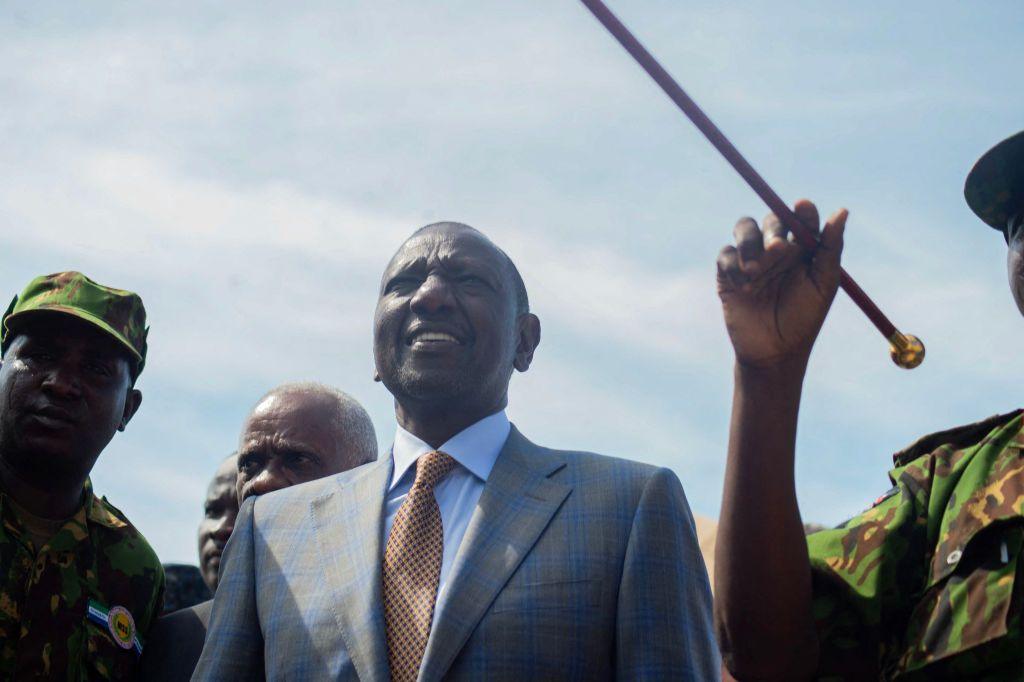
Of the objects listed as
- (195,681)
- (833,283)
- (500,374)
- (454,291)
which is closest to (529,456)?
(500,374)

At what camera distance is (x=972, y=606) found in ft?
9.47

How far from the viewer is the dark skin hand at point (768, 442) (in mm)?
2746

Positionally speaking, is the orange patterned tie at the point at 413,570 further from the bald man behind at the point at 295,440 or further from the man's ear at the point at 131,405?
the bald man behind at the point at 295,440

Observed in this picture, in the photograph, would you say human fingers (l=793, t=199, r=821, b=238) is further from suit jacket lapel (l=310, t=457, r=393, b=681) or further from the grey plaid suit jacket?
suit jacket lapel (l=310, t=457, r=393, b=681)

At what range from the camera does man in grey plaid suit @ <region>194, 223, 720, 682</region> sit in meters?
3.53

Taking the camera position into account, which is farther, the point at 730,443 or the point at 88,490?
the point at 88,490

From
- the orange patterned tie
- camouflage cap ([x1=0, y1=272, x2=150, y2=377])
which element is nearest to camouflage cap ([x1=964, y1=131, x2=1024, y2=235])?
the orange patterned tie

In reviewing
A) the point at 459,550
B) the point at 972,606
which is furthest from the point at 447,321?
the point at 972,606

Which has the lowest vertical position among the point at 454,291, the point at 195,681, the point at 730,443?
the point at 195,681

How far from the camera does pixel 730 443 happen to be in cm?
285

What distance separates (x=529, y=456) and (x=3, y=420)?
1773 millimetres

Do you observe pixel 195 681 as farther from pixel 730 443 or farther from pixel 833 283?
pixel 833 283

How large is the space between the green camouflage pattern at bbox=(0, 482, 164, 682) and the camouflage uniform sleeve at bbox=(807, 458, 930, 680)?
2.45 meters

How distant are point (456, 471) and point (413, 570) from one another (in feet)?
1.27
